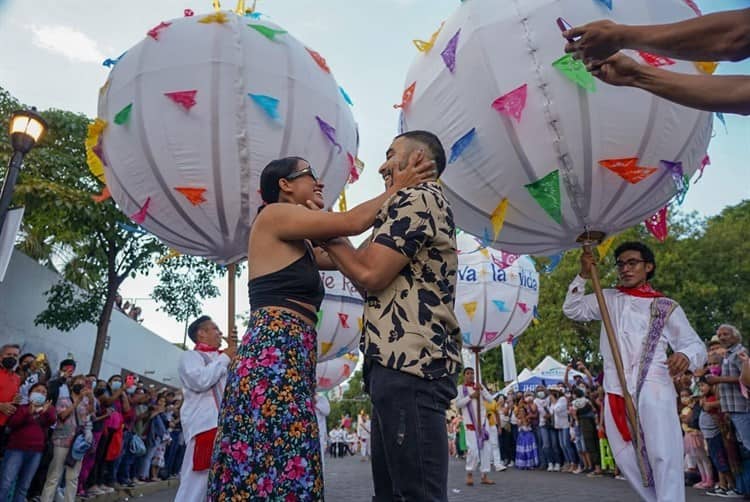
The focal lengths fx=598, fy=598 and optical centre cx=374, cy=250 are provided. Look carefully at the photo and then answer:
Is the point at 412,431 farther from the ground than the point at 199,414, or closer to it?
closer to it

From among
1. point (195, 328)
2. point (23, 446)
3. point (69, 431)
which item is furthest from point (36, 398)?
point (195, 328)

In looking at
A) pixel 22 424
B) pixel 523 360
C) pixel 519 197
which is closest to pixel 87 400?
pixel 22 424

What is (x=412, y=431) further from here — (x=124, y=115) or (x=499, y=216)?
(x=124, y=115)

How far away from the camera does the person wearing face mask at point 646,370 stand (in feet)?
12.8

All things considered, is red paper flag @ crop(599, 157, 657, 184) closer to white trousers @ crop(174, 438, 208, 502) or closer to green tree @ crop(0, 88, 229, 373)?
white trousers @ crop(174, 438, 208, 502)

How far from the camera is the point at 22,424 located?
6.40 metres

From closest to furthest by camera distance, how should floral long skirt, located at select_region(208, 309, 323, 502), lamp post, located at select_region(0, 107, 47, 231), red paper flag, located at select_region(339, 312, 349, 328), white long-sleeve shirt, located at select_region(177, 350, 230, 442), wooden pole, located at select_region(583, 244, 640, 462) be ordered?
floral long skirt, located at select_region(208, 309, 323, 502), wooden pole, located at select_region(583, 244, 640, 462), white long-sleeve shirt, located at select_region(177, 350, 230, 442), lamp post, located at select_region(0, 107, 47, 231), red paper flag, located at select_region(339, 312, 349, 328)

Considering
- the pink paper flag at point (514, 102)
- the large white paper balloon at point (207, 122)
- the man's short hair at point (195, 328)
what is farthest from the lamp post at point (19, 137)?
the pink paper flag at point (514, 102)

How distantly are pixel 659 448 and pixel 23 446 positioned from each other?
613 centimetres

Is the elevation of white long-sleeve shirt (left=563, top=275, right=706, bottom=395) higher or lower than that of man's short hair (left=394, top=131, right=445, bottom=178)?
lower

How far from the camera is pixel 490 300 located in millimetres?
9875

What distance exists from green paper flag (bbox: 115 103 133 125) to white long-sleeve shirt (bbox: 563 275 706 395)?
3923 mm

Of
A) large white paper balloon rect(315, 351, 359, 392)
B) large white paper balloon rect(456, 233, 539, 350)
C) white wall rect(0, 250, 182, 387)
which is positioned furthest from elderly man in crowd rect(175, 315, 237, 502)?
white wall rect(0, 250, 182, 387)

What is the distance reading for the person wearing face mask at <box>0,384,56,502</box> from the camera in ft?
20.5
